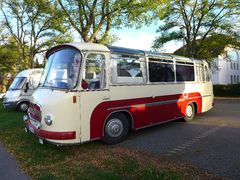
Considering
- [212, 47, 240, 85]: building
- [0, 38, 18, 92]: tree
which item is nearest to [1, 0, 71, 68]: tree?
[0, 38, 18, 92]: tree

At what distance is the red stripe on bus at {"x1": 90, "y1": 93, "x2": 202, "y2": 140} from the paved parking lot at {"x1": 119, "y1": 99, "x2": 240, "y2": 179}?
0.50m

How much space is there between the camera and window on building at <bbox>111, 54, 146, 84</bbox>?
815cm

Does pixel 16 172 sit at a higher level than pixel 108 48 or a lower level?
lower

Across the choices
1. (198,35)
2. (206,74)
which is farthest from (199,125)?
(198,35)

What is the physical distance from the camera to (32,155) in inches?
290

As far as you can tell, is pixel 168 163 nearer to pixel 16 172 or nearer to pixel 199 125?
pixel 16 172

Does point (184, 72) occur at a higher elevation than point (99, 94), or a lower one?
higher

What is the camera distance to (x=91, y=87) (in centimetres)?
742

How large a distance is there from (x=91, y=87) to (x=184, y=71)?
5.25 m

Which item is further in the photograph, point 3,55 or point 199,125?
point 3,55

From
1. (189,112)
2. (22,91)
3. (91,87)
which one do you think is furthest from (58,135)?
(22,91)

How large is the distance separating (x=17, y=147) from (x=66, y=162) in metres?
2.43

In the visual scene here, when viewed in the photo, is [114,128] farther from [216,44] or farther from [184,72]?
[216,44]

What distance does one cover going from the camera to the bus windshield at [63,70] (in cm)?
718
